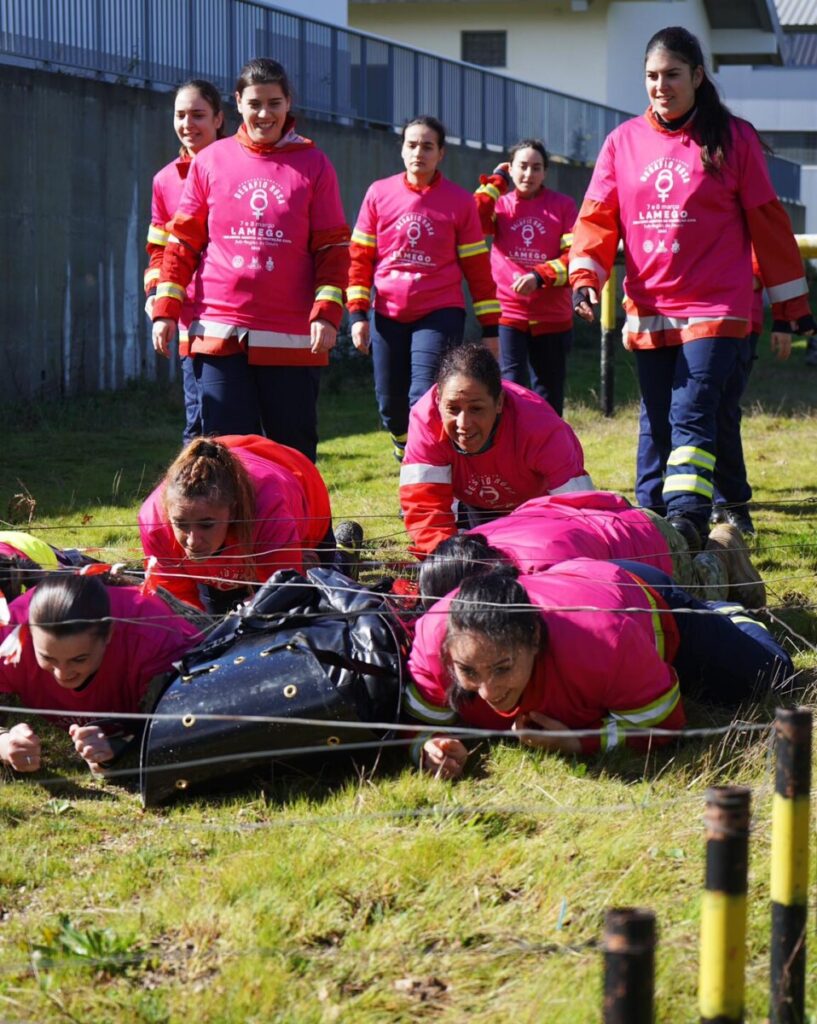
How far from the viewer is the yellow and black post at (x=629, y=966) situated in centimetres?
209

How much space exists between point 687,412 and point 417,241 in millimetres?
2541

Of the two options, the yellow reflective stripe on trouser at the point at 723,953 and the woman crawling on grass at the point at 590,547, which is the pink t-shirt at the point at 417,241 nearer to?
the woman crawling on grass at the point at 590,547

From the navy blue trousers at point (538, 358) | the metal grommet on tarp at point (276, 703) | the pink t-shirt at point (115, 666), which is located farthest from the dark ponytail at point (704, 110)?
the navy blue trousers at point (538, 358)

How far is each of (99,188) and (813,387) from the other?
281 inches

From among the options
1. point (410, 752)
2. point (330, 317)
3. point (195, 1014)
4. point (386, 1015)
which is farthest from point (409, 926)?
point (330, 317)

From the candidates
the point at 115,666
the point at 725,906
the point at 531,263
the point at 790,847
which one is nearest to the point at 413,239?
the point at 531,263

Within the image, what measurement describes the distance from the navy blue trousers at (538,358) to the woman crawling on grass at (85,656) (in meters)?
5.10

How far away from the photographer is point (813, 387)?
49.7 feet

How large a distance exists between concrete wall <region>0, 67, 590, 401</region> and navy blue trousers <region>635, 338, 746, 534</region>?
6924mm

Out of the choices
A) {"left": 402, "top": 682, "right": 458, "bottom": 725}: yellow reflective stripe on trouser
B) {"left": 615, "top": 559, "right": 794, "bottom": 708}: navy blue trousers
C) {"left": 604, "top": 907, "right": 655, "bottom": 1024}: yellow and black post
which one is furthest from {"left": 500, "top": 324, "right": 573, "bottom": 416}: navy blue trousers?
{"left": 604, "top": 907, "right": 655, "bottom": 1024}: yellow and black post

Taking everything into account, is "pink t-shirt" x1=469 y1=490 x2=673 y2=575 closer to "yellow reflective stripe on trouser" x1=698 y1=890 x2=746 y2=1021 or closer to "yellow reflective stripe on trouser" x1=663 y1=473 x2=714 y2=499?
"yellow reflective stripe on trouser" x1=663 y1=473 x2=714 y2=499

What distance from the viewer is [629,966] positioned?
6.95 feet

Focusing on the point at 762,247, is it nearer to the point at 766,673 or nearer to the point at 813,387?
the point at 766,673

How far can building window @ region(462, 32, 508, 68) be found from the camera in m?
32.0
